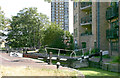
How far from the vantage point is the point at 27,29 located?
130ft

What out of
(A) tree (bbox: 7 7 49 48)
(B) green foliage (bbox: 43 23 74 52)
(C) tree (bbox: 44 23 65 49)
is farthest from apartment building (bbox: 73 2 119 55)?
(A) tree (bbox: 7 7 49 48)

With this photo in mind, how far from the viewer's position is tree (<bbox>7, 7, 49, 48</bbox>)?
39.5m

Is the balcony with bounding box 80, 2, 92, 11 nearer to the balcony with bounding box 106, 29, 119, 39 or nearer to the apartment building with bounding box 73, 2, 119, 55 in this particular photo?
the apartment building with bounding box 73, 2, 119, 55

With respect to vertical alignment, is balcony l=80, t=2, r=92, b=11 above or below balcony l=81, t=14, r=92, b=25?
above

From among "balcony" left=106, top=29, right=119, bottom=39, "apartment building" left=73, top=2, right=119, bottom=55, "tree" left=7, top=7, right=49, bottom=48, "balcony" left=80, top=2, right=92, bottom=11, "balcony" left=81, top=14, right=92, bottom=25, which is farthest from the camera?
"tree" left=7, top=7, right=49, bottom=48

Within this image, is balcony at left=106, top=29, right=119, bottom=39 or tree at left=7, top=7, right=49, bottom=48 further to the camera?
tree at left=7, top=7, right=49, bottom=48

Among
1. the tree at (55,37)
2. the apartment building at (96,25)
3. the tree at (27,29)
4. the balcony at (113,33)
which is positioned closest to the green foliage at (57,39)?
the tree at (55,37)

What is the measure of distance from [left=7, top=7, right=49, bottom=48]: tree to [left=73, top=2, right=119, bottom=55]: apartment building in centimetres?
1651

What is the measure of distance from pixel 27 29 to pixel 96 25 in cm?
2278

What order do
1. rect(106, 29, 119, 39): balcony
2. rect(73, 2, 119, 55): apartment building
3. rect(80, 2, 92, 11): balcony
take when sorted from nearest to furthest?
rect(106, 29, 119, 39): balcony, rect(73, 2, 119, 55): apartment building, rect(80, 2, 92, 11): balcony

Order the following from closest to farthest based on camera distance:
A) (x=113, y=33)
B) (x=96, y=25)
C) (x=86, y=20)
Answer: (x=113, y=33)
(x=96, y=25)
(x=86, y=20)

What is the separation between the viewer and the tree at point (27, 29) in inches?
1555

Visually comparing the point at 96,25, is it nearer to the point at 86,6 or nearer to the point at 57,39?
the point at 86,6

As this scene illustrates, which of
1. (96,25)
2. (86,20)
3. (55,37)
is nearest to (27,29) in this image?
(55,37)
